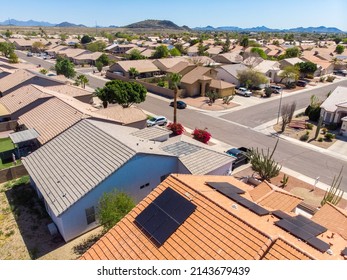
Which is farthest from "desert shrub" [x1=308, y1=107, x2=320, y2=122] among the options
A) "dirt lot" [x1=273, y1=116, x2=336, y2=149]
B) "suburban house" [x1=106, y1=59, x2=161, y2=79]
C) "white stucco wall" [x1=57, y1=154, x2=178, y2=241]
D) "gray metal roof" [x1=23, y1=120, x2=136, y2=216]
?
"suburban house" [x1=106, y1=59, x2=161, y2=79]

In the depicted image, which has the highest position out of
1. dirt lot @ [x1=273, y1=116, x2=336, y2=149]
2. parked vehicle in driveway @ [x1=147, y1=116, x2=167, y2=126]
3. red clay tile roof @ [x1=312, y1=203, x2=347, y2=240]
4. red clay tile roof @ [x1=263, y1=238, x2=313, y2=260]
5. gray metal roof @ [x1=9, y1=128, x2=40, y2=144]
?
red clay tile roof @ [x1=263, y1=238, x2=313, y2=260]

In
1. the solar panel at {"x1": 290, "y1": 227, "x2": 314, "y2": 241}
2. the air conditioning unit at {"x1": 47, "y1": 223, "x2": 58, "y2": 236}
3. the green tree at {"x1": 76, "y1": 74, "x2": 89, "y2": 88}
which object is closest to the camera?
the solar panel at {"x1": 290, "y1": 227, "x2": 314, "y2": 241}

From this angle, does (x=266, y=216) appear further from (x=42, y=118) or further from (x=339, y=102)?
(x=339, y=102)

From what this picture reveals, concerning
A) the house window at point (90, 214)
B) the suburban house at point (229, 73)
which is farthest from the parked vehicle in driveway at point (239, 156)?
the suburban house at point (229, 73)

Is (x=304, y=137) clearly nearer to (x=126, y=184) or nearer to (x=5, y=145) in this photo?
(x=126, y=184)

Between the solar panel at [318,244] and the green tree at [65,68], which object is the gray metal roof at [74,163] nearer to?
the solar panel at [318,244]

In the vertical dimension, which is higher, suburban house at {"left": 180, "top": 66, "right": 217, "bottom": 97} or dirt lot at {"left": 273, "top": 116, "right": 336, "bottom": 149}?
suburban house at {"left": 180, "top": 66, "right": 217, "bottom": 97}

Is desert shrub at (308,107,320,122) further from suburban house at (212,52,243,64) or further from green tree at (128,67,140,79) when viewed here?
suburban house at (212,52,243,64)
